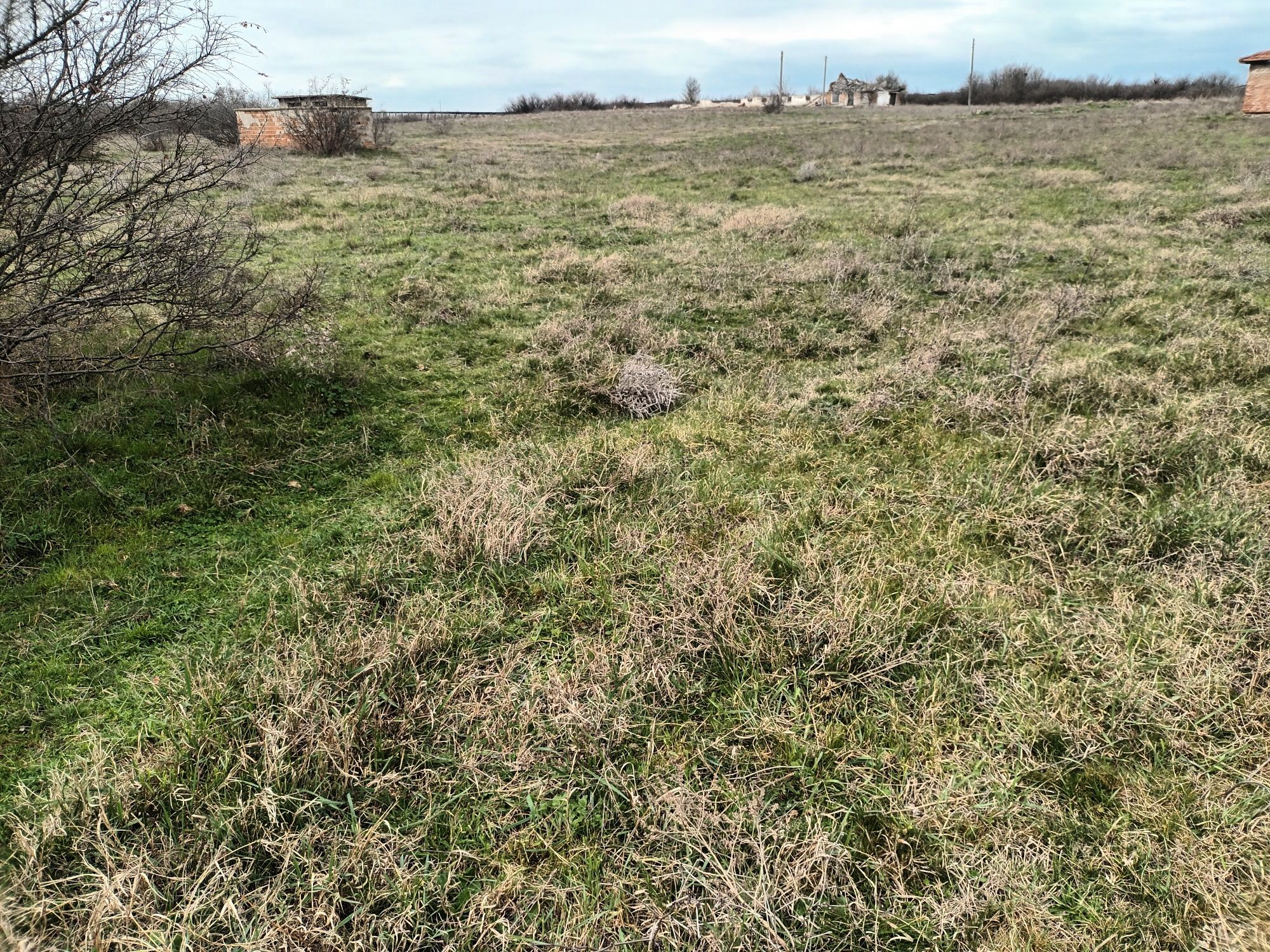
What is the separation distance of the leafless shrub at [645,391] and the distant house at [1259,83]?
34.7 meters

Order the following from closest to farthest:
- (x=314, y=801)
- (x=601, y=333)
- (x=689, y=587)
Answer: (x=314, y=801)
(x=689, y=587)
(x=601, y=333)

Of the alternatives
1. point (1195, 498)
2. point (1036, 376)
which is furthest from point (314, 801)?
point (1036, 376)

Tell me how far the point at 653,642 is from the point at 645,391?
3093 millimetres

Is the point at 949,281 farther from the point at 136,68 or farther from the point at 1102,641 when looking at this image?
the point at 136,68

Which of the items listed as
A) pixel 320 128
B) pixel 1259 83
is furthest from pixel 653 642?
pixel 1259 83

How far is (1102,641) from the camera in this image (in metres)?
3.16

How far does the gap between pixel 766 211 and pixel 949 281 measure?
511 cm

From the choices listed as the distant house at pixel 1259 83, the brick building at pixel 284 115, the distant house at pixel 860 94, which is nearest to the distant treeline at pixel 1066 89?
the distant house at pixel 860 94

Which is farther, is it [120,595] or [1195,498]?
[1195,498]

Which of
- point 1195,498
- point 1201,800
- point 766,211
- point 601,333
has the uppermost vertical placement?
point 766,211

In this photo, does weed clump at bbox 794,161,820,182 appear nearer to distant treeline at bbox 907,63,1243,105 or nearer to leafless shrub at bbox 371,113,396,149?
leafless shrub at bbox 371,113,396,149

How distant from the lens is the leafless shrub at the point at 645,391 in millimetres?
5828

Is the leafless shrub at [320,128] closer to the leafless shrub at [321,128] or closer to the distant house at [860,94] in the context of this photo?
the leafless shrub at [321,128]

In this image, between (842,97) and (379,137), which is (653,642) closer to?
(379,137)
